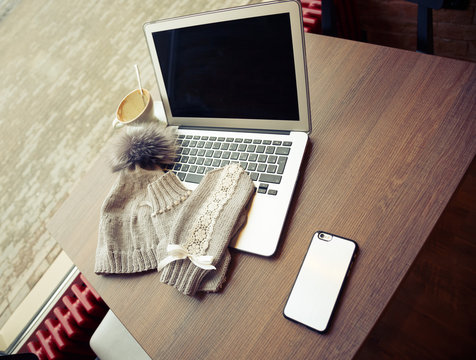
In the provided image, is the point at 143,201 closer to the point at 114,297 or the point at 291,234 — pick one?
the point at 114,297

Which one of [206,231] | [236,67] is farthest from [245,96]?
[206,231]

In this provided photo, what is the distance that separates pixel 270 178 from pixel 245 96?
0.18 metres

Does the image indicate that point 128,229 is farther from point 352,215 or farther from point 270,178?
point 352,215

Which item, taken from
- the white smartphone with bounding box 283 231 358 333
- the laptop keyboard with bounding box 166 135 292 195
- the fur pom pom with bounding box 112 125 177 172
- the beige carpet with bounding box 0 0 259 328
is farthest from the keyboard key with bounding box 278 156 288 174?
the beige carpet with bounding box 0 0 259 328

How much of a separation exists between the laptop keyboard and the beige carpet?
82 centimetres

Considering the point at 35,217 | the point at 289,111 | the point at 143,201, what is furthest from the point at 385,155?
the point at 35,217

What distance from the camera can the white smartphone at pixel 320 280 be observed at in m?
0.50

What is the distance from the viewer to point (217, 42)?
0.65m

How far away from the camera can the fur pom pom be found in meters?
0.75

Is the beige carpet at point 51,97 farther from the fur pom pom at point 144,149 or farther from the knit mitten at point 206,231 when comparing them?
the knit mitten at point 206,231

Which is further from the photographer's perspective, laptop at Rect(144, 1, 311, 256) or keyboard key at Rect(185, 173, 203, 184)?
keyboard key at Rect(185, 173, 203, 184)

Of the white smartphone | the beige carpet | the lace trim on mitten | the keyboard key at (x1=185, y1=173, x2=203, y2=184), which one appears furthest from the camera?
the beige carpet

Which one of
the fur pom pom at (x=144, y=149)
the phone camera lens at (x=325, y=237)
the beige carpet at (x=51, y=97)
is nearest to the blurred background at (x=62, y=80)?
the beige carpet at (x=51, y=97)

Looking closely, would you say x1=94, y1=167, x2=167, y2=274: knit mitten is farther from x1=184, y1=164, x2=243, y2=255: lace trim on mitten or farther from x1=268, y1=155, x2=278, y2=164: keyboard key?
x1=268, y1=155, x2=278, y2=164: keyboard key
